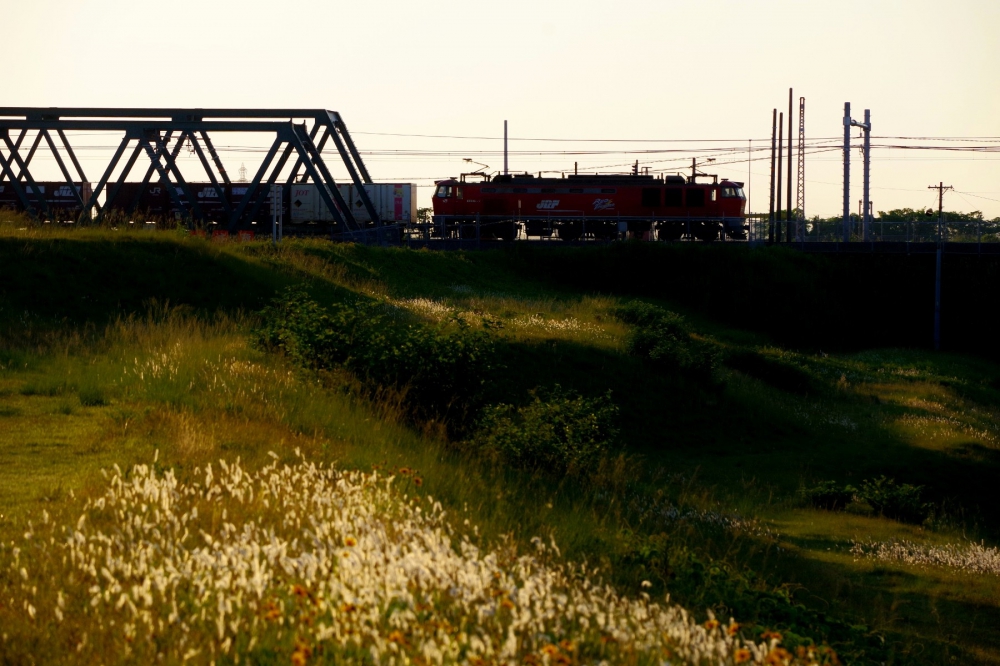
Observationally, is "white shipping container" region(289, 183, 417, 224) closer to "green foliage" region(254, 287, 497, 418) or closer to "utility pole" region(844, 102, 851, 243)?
"utility pole" region(844, 102, 851, 243)

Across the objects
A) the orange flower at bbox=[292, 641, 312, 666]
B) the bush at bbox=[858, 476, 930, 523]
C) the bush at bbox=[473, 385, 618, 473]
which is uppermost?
the orange flower at bbox=[292, 641, 312, 666]

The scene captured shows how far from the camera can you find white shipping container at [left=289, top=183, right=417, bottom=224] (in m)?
59.2

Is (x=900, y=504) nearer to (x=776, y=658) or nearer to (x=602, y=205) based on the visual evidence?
(x=776, y=658)

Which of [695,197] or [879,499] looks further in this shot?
[695,197]

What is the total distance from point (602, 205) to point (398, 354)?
43330mm

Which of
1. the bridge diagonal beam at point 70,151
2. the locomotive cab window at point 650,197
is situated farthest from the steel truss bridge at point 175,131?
the locomotive cab window at point 650,197

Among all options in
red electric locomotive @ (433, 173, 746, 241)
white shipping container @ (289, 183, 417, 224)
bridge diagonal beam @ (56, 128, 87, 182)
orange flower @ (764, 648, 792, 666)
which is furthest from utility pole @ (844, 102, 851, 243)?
orange flower @ (764, 648, 792, 666)

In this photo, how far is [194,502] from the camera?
25.2ft

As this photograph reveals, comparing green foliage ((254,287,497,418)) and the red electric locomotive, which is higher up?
the red electric locomotive

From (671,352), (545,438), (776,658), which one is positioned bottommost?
(545,438)

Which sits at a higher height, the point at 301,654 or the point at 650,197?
the point at 650,197

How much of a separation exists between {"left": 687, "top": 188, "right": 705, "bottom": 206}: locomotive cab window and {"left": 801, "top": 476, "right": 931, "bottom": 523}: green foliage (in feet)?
131

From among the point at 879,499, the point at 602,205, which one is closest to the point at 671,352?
the point at 879,499

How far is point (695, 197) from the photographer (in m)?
58.1
